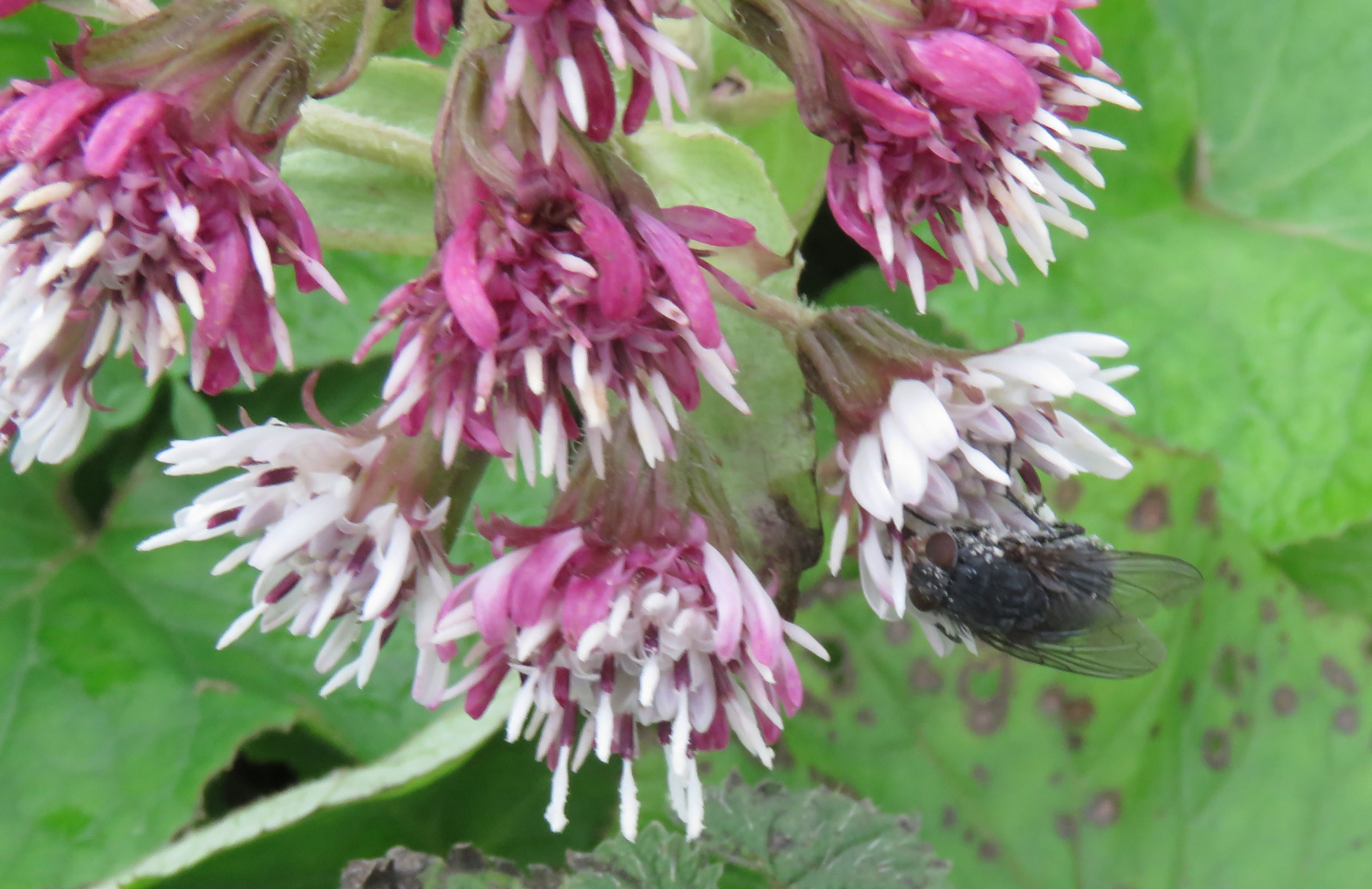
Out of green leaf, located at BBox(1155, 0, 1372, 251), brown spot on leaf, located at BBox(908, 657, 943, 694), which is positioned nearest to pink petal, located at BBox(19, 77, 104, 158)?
brown spot on leaf, located at BBox(908, 657, 943, 694)

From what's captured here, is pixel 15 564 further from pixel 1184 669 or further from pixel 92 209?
pixel 1184 669

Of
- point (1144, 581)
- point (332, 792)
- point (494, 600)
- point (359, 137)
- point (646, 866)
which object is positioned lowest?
point (332, 792)

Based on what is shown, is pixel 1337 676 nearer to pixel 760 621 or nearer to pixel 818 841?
pixel 818 841

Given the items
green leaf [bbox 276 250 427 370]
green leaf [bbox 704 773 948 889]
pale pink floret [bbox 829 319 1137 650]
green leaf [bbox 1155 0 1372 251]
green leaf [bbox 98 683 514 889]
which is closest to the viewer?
pale pink floret [bbox 829 319 1137 650]

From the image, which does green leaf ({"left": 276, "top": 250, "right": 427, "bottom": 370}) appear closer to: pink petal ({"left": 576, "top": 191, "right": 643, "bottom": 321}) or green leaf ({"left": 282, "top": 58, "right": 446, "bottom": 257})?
green leaf ({"left": 282, "top": 58, "right": 446, "bottom": 257})

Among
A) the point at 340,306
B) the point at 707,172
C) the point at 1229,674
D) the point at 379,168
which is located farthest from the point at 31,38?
the point at 1229,674

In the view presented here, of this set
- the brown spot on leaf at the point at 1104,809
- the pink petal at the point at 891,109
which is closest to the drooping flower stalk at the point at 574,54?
the pink petal at the point at 891,109
